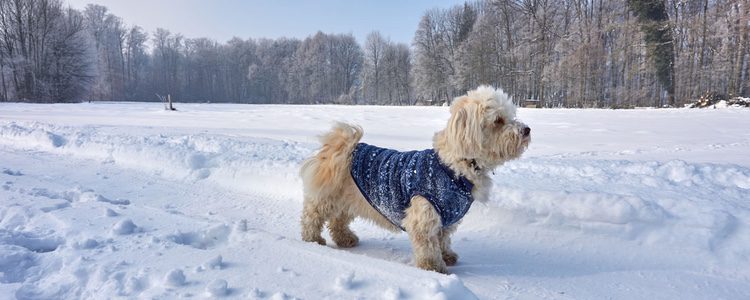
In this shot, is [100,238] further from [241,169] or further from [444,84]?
[444,84]

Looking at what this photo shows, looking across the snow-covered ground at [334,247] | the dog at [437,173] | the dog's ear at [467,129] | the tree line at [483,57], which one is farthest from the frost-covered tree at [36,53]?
the dog's ear at [467,129]

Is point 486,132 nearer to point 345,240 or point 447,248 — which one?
point 447,248

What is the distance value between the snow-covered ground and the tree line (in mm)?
28092

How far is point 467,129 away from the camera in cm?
326

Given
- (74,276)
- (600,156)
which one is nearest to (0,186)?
(74,276)

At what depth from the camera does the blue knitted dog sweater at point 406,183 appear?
3314 mm

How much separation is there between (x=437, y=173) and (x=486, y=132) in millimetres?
514

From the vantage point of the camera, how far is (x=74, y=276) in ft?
8.32

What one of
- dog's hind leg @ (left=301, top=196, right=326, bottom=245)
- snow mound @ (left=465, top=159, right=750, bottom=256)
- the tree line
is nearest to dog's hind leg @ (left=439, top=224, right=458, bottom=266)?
snow mound @ (left=465, top=159, right=750, bottom=256)

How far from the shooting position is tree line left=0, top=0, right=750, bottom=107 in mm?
30078

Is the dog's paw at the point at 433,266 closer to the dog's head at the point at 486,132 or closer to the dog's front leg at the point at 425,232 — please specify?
the dog's front leg at the point at 425,232

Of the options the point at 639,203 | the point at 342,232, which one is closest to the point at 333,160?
the point at 342,232

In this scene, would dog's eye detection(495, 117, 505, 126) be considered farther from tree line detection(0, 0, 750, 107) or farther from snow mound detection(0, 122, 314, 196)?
tree line detection(0, 0, 750, 107)

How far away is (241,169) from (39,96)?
50.8 m
